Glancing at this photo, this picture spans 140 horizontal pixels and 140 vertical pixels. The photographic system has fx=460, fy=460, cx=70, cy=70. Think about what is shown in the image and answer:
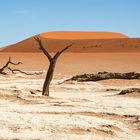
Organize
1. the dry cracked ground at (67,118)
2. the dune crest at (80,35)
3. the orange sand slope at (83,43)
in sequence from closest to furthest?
A: the dry cracked ground at (67,118) < the orange sand slope at (83,43) < the dune crest at (80,35)

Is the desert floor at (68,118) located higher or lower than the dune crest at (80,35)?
lower

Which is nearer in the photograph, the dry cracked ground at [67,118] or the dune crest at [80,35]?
the dry cracked ground at [67,118]

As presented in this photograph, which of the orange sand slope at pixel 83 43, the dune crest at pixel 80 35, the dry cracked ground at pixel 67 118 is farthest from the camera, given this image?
the dune crest at pixel 80 35

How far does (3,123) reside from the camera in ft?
34.4

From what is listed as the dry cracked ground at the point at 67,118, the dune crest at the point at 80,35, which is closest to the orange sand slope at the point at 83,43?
the dune crest at the point at 80,35

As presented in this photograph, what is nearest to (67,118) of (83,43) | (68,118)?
(68,118)

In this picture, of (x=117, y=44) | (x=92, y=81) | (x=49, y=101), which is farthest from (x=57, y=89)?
(x=117, y=44)

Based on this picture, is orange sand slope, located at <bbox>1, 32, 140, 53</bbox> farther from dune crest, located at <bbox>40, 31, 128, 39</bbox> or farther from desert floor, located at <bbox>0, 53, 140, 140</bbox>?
desert floor, located at <bbox>0, 53, 140, 140</bbox>

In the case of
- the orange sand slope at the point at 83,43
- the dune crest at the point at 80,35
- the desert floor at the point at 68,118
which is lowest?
the desert floor at the point at 68,118

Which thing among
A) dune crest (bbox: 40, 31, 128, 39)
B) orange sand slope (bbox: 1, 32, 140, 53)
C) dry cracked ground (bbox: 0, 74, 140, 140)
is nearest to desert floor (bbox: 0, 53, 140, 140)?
dry cracked ground (bbox: 0, 74, 140, 140)

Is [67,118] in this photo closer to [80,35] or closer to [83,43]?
[83,43]

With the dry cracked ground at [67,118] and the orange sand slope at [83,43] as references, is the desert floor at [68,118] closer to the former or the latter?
the dry cracked ground at [67,118]

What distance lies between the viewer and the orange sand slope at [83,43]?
339 feet

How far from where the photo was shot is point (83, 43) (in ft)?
395
